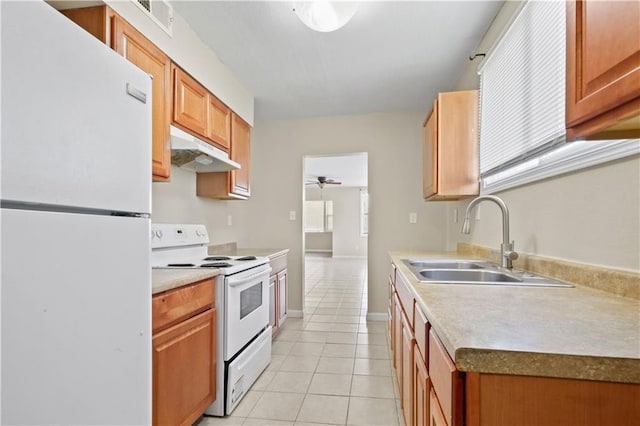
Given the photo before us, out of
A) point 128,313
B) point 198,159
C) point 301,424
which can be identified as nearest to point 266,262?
point 198,159

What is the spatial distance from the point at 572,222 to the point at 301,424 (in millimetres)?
1694

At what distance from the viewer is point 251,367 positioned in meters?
2.11

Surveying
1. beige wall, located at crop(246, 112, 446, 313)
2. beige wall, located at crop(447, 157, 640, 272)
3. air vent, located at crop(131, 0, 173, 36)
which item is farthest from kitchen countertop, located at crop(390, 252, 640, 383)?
beige wall, located at crop(246, 112, 446, 313)

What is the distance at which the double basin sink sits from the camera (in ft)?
4.12

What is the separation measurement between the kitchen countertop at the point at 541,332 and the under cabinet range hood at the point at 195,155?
1665mm

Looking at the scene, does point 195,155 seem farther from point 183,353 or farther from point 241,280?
point 183,353

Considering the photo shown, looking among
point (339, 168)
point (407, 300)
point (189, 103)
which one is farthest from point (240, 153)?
point (339, 168)

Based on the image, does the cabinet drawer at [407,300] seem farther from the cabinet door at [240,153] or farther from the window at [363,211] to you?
the window at [363,211]

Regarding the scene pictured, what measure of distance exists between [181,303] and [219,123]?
1.63 m

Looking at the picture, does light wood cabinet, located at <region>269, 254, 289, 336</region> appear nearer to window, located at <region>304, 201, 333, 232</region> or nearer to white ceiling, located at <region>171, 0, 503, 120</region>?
white ceiling, located at <region>171, 0, 503, 120</region>

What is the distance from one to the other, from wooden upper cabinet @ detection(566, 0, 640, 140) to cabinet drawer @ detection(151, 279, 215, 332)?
1555 mm

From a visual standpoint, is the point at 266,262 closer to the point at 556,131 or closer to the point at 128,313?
the point at 128,313

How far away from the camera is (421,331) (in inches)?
42.3

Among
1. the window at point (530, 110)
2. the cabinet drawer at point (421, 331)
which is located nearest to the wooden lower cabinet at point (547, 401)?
the cabinet drawer at point (421, 331)
